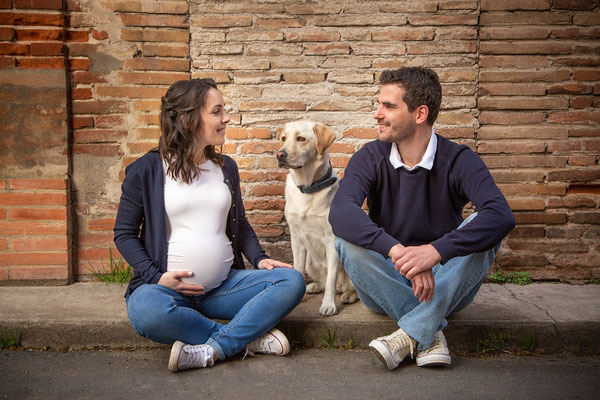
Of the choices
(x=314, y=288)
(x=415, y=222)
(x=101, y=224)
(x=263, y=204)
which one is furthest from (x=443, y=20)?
(x=101, y=224)

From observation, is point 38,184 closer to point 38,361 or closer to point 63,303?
point 63,303

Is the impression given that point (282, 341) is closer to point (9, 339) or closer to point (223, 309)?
point (223, 309)

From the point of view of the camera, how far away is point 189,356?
8.30 feet

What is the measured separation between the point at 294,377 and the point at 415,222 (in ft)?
3.48

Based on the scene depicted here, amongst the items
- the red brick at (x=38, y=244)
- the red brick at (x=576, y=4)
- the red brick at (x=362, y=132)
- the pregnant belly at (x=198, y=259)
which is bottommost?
the red brick at (x=38, y=244)

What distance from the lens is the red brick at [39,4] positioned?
354 centimetres

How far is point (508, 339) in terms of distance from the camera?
9.78 feet

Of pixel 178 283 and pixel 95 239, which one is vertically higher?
pixel 178 283

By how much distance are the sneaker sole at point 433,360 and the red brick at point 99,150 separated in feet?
8.48

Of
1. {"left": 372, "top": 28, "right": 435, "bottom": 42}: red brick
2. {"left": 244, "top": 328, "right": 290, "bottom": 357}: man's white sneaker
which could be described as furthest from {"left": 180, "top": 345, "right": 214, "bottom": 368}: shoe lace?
{"left": 372, "top": 28, "right": 435, "bottom": 42}: red brick

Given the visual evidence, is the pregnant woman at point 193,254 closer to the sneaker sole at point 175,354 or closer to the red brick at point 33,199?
the sneaker sole at point 175,354

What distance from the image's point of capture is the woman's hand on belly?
2605 mm

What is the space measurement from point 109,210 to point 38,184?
516mm

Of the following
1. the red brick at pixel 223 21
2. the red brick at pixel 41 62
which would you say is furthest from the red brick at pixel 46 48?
the red brick at pixel 223 21
